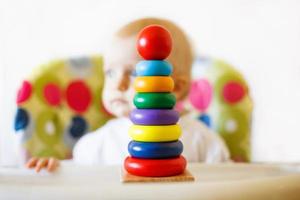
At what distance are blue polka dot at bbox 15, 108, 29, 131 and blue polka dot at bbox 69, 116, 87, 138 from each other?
0.33 feet

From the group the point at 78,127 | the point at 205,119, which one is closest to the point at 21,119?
the point at 78,127

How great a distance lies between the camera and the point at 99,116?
964mm

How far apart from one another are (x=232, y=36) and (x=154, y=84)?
828 millimetres

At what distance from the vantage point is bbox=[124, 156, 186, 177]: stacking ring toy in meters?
0.50

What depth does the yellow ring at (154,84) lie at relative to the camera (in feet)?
1.69

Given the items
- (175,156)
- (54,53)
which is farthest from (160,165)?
(54,53)

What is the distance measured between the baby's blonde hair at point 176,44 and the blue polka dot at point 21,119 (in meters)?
0.24

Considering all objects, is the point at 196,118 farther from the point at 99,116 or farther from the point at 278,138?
the point at 278,138

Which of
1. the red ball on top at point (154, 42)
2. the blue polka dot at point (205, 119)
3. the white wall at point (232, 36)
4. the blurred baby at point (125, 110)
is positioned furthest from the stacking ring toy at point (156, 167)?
the white wall at point (232, 36)

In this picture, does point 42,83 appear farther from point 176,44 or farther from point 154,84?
point 154,84

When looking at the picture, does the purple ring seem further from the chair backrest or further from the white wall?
the white wall

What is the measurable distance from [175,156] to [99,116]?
47cm

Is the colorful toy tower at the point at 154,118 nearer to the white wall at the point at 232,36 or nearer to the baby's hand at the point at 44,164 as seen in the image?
the baby's hand at the point at 44,164

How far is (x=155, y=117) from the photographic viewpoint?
508 mm
